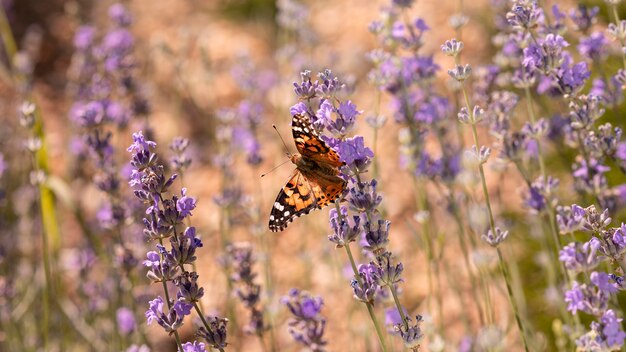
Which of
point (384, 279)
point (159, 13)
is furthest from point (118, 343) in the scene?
point (159, 13)

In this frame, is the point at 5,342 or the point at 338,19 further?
the point at 338,19

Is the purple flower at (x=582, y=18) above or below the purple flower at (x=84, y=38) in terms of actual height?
below

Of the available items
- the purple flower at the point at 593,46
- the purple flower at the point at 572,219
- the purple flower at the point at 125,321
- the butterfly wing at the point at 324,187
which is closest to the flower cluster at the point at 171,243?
the butterfly wing at the point at 324,187

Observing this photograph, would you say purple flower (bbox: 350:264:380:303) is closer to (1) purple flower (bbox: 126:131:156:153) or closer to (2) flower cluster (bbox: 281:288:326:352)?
(2) flower cluster (bbox: 281:288:326:352)

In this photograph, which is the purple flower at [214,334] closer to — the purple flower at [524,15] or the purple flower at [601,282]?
the purple flower at [601,282]

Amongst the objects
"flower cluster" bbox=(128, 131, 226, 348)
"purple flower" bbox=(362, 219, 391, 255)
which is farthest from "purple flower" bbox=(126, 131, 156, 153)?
"purple flower" bbox=(362, 219, 391, 255)

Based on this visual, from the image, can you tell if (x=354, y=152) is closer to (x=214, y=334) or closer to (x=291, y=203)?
(x=291, y=203)

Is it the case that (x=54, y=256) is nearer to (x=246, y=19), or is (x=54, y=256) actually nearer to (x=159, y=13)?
(x=246, y=19)

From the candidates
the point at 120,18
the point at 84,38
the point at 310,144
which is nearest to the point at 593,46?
the point at 310,144
